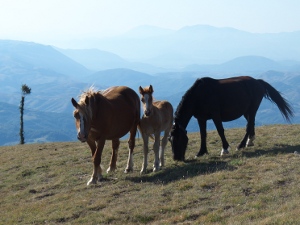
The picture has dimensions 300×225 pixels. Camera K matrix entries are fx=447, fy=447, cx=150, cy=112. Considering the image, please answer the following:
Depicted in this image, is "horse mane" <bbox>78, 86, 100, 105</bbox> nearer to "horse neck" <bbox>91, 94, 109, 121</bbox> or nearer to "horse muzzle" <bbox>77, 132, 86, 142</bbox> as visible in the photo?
"horse neck" <bbox>91, 94, 109, 121</bbox>

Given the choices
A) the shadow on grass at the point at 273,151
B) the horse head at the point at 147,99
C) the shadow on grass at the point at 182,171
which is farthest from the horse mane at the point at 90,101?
the shadow on grass at the point at 273,151

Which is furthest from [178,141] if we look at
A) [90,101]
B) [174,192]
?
[174,192]

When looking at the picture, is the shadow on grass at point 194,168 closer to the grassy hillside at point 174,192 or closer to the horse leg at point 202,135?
the grassy hillside at point 174,192

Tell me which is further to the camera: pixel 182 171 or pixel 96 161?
pixel 96 161

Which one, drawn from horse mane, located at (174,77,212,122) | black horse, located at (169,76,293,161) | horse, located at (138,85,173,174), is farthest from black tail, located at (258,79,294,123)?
horse, located at (138,85,173,174)

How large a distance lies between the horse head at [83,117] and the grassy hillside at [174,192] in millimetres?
1653

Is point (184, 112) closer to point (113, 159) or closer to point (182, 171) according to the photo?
point (182, 171)

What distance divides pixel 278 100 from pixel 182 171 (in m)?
6.33

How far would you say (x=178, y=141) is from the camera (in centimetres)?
1541

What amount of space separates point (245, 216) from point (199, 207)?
1.47 m

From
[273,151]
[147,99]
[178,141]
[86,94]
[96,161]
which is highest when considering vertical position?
[86,94]

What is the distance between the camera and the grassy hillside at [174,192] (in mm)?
9602

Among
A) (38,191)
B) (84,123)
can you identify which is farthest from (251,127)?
(38,191)

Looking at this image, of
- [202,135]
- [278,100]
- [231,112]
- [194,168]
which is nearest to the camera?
[194,168]
